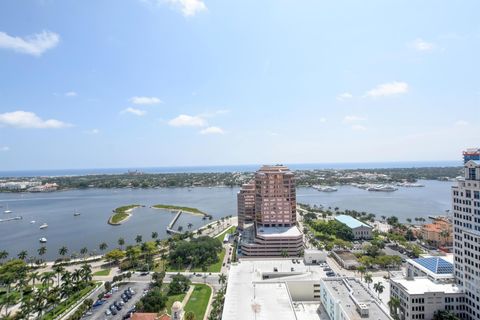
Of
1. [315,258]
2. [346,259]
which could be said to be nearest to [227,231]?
[346,259]

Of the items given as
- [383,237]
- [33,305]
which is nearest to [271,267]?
[33,305]

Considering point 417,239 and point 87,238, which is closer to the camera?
point 417,239

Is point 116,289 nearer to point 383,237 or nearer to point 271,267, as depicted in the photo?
point 271,267

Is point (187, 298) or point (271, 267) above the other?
point (271, 267)

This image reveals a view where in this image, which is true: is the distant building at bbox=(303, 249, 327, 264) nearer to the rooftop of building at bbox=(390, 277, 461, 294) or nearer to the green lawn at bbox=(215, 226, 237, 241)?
the rooftop of building at bbox=(390, 277, 461, 294)

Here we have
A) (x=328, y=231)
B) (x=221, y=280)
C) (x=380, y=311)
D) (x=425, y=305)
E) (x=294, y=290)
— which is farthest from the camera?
(x=328, y=231)

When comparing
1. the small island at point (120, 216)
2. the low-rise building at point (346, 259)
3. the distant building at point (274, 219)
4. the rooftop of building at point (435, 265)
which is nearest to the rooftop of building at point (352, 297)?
the rooftop of building at point (435, 265)
